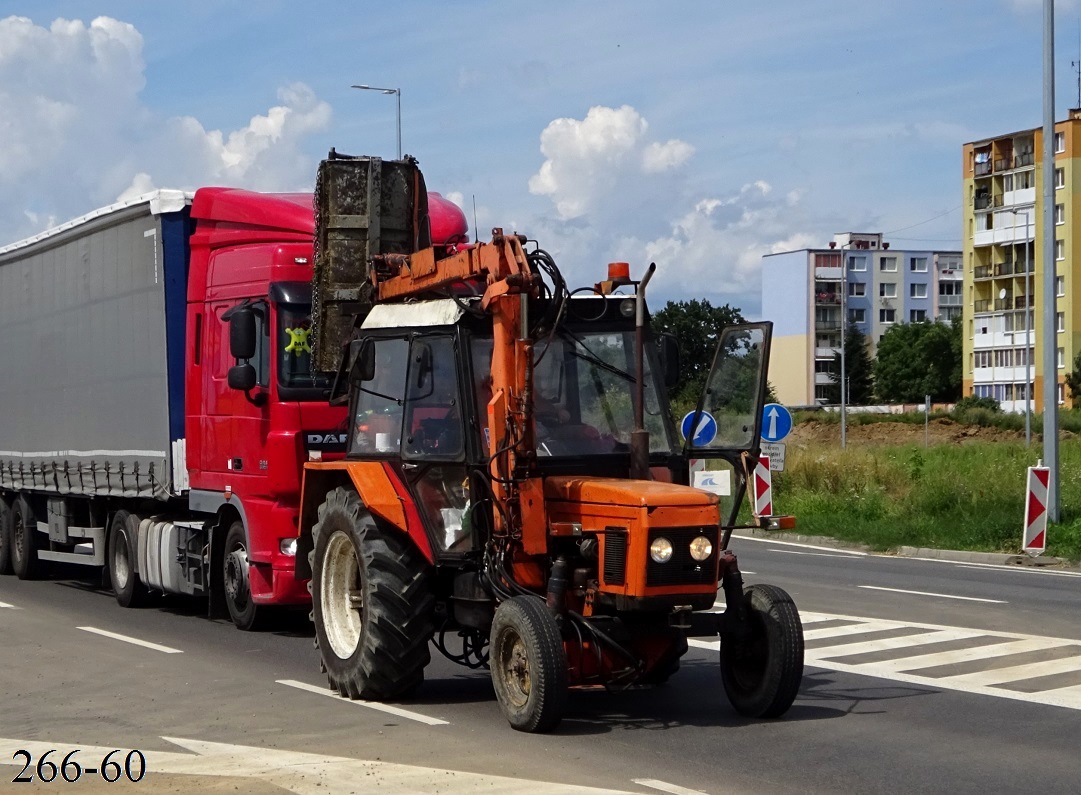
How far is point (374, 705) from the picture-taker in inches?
417

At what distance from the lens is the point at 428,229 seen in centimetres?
1381

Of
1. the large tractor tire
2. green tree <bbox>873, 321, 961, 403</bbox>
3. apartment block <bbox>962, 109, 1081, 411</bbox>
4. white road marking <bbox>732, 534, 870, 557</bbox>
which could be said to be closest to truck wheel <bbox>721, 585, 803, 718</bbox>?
the large tractor tire

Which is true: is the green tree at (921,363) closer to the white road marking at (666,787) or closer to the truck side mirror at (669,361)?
the truck side mirror at (669,361)

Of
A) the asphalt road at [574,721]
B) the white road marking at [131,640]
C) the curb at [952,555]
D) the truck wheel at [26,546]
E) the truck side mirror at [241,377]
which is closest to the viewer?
the asphalt road at [574,721]

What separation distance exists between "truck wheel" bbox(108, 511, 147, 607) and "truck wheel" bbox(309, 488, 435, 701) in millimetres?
6650

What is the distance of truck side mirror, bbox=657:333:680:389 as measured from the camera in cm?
1084

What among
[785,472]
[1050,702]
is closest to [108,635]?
[1050,702]

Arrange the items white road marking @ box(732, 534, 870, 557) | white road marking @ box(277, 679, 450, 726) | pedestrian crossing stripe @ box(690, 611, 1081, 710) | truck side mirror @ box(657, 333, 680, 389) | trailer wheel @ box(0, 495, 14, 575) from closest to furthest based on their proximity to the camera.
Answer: white road marking @ box(277, 679, 450, 726)
truck side mirror @ box(657, 333, 680, 389)
pedestrian crossing stripe @ box(690, 611, 1081, 710)
trailer wheel @ box(0, 495, 14, 575)
white road marking @ box(732, 534, 870, 557)

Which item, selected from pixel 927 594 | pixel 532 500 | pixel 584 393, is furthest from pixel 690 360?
pixel 927 594

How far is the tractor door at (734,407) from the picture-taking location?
10.1 metres

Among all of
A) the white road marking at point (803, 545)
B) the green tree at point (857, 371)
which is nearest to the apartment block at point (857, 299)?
the green tree at point (857, 371)

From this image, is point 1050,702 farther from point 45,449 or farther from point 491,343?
point 45,449

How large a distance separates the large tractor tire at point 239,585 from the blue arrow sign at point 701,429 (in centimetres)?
573

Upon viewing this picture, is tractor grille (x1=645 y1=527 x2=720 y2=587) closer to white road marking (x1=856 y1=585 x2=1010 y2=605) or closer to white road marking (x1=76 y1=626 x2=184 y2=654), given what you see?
white road marking (x1=76 y1=626 x2=184 y2=654)
